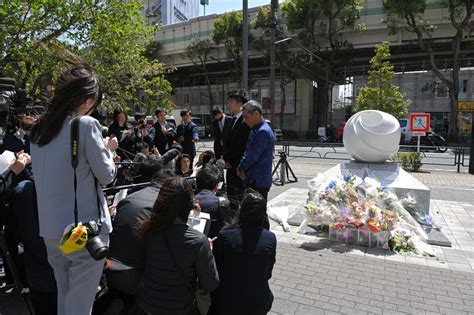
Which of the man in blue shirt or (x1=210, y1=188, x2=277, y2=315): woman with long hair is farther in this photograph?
the man in blue shirt

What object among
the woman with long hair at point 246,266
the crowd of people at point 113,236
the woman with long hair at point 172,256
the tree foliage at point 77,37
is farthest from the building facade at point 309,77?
the woman with long hair at point 172,256

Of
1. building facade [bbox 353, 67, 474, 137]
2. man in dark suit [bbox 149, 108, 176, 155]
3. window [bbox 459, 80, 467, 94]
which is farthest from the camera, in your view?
window [bbox 459, 80, 467, 94]

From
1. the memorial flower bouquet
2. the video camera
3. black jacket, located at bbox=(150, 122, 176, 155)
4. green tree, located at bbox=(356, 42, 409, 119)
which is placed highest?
green tree, located at bbox=(356, 42, 409, 119)

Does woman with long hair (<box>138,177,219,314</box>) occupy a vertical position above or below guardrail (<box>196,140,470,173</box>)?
above

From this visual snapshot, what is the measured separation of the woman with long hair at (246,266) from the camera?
2.27m

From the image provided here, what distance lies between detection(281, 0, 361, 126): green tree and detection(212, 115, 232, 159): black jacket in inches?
964

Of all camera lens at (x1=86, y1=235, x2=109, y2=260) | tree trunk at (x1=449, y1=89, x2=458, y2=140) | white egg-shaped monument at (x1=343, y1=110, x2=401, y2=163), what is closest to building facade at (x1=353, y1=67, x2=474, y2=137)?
tree trunk at (x1=449, y1=89, x2=458, y2=140)

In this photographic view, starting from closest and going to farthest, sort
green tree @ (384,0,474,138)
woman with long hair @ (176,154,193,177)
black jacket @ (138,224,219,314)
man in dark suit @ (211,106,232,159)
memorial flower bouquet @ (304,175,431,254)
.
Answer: black jacket @ (138,224,219,314), woman with long hair @ (176,154,193,177), memorial flower bouquet @ (304,175,431,254), man in dark suit @ (211,106,232,159), green tree @ (384,0,474,138)

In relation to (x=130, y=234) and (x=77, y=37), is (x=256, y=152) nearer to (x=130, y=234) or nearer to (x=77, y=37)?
(x=130, y=234)

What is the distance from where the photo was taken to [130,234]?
2.28 meters

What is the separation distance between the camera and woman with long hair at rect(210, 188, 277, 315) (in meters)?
2.27

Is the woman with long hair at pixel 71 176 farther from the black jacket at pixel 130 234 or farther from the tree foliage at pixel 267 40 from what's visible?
the tree foliage at pixel 267 40

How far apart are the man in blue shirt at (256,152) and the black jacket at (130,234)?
2.04m

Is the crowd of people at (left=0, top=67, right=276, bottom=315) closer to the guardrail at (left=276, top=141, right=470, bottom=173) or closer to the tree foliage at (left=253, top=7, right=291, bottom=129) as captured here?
the guardrail at (left=276, top=141, right=470, bottom=173)
